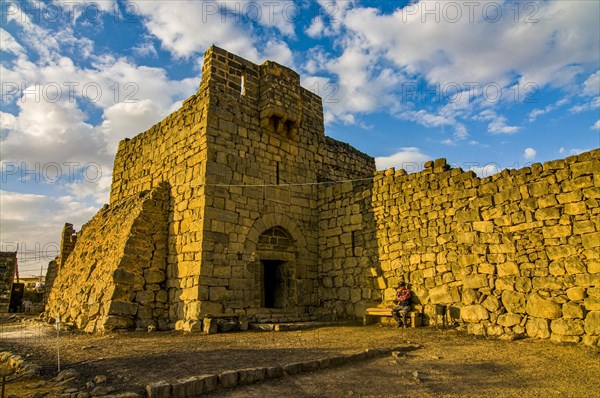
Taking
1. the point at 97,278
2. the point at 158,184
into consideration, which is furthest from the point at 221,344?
the point at 158,184

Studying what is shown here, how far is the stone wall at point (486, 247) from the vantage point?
7.22 meters

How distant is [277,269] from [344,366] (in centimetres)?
643

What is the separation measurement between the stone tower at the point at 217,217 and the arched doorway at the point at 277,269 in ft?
0.10

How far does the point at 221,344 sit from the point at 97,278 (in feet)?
17.1

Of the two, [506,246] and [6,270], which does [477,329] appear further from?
[6,270]

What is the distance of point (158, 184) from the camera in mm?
11914

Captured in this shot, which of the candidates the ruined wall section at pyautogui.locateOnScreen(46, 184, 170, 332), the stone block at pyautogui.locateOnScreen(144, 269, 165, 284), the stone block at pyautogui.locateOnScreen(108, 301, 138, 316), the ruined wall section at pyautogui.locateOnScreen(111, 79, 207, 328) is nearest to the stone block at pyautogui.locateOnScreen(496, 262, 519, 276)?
the ruined wall section at pyautogui.locateOnScreen(111, 79, 207, 328)

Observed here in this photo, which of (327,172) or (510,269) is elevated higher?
(327,172)

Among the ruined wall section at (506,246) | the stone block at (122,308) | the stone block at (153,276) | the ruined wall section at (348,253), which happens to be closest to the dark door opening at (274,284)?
the ruined wall section at (348,253)

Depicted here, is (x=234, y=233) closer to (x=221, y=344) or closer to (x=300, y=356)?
(x=221, y=344)

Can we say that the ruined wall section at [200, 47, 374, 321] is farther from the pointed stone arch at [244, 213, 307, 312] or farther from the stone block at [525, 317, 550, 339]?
the stone block at [525, 317, 550, 339]

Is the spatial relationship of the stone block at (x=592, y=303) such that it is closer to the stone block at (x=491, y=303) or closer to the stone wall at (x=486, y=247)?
the stone wall at (x=486, y=247)

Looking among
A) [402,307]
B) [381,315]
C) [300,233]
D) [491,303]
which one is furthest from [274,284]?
[491,303]

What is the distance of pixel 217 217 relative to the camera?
10.3 metres
